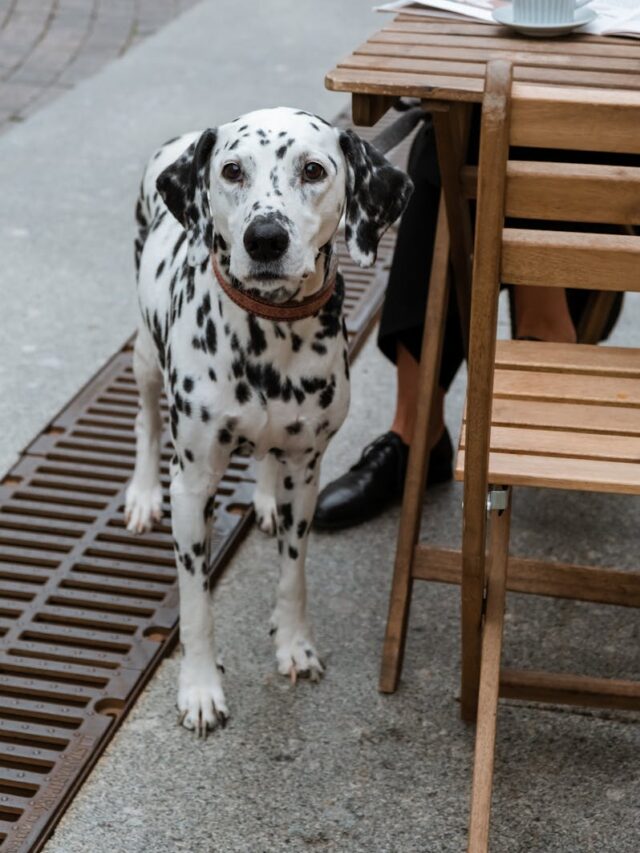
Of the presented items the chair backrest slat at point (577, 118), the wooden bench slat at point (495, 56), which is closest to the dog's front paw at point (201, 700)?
the wooden bench slat at point (495, 56)

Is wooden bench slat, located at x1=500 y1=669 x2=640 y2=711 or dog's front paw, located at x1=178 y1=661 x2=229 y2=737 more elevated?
wooden bench slat, located at x1=500 y1=669 x2=640 y2=711

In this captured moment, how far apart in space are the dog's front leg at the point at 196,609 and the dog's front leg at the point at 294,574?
191 mm

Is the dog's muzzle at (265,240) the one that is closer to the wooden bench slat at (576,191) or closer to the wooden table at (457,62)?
the wooden table at (457,62)

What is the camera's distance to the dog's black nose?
95.9 inches

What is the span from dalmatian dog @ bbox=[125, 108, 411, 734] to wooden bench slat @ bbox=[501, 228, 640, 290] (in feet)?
1.80

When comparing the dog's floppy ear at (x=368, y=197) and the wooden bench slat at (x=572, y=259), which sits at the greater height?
the wooden bench slat at (x=572, y=259)

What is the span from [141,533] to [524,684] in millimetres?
1317

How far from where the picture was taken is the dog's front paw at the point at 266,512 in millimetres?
3621

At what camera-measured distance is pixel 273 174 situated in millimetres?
2506

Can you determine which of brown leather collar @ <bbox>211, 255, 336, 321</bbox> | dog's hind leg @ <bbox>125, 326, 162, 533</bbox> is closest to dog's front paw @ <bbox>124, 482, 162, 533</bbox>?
dog's hind leg @ <bbox>125, 326, 162, 533</bbox>

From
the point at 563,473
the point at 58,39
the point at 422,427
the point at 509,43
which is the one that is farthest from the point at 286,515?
the point at 58,39

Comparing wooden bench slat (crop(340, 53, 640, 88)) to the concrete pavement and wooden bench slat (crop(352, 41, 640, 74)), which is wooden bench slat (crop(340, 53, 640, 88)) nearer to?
wooden bench slat (crop(352, 41, 640, 74))

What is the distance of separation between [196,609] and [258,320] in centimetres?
70

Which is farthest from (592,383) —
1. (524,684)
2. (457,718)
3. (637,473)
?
(457,718)
